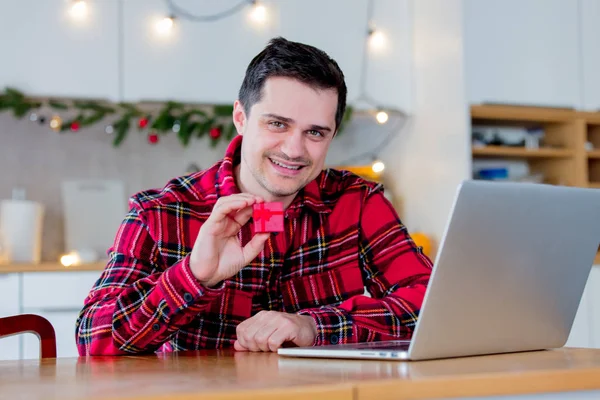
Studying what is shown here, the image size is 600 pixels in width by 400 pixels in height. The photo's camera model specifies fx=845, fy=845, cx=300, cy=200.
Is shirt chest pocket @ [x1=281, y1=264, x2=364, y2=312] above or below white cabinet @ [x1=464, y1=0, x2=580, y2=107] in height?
below

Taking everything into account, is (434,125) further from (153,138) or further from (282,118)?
(282,118)

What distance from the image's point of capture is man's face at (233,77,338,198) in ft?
5.29

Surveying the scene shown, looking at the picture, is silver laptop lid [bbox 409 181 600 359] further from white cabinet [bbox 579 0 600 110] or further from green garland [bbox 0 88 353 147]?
white cabinet [bbox 579 0 600 110]

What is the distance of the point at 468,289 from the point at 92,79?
2.48 meters

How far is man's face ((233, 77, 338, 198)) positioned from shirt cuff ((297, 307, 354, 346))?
303 millimetres

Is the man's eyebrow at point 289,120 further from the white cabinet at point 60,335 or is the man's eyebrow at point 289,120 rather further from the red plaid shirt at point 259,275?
the white cabinet at point 60,335

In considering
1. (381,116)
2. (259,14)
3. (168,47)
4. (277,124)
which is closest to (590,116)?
(381,116)

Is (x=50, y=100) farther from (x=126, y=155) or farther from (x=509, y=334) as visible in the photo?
(x=509, y=334)

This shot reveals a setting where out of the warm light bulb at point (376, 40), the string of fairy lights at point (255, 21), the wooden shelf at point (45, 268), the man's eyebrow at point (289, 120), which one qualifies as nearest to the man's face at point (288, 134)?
the man's eyebrow at point (289, 120)

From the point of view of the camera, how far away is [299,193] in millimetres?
1755

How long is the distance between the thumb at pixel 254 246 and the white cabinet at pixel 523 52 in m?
2.23

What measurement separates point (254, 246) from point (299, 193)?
484mm

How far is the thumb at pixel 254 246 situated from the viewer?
1.28m

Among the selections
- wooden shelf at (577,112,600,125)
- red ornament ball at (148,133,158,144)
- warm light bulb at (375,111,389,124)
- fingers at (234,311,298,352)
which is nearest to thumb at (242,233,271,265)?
fingers at (234,311,298,352)
